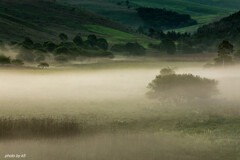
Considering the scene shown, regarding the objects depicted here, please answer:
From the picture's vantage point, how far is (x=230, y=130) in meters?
31.7

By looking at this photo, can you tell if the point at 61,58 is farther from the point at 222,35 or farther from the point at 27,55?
the point at 222,35

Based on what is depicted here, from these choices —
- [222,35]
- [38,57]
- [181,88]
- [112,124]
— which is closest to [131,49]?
[222,35]

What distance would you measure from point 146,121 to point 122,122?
2111 millimetres

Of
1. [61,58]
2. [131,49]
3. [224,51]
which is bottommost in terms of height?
[224,51]

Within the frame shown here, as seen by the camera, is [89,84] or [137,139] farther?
[89,84]

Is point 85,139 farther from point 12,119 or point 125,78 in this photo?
point 125,78

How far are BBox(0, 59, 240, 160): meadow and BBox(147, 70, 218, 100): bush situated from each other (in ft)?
3.27

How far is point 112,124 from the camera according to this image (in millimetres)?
32625

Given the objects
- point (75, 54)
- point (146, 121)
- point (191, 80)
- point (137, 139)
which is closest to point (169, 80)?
point (191, 80)

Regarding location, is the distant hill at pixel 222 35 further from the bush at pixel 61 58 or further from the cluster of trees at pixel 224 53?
the cluster of trees at pixel 224 53

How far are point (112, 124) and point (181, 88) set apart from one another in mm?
13474

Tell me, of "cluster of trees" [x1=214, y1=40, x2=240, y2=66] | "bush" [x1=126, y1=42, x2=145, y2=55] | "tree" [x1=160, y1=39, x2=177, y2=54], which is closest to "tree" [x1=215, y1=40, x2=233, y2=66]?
"cluster of trees" [x1=214, y1=40, x2=240, y2=66]

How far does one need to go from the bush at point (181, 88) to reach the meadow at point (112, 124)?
3.27 feet

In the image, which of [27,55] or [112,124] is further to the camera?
[27,55]
